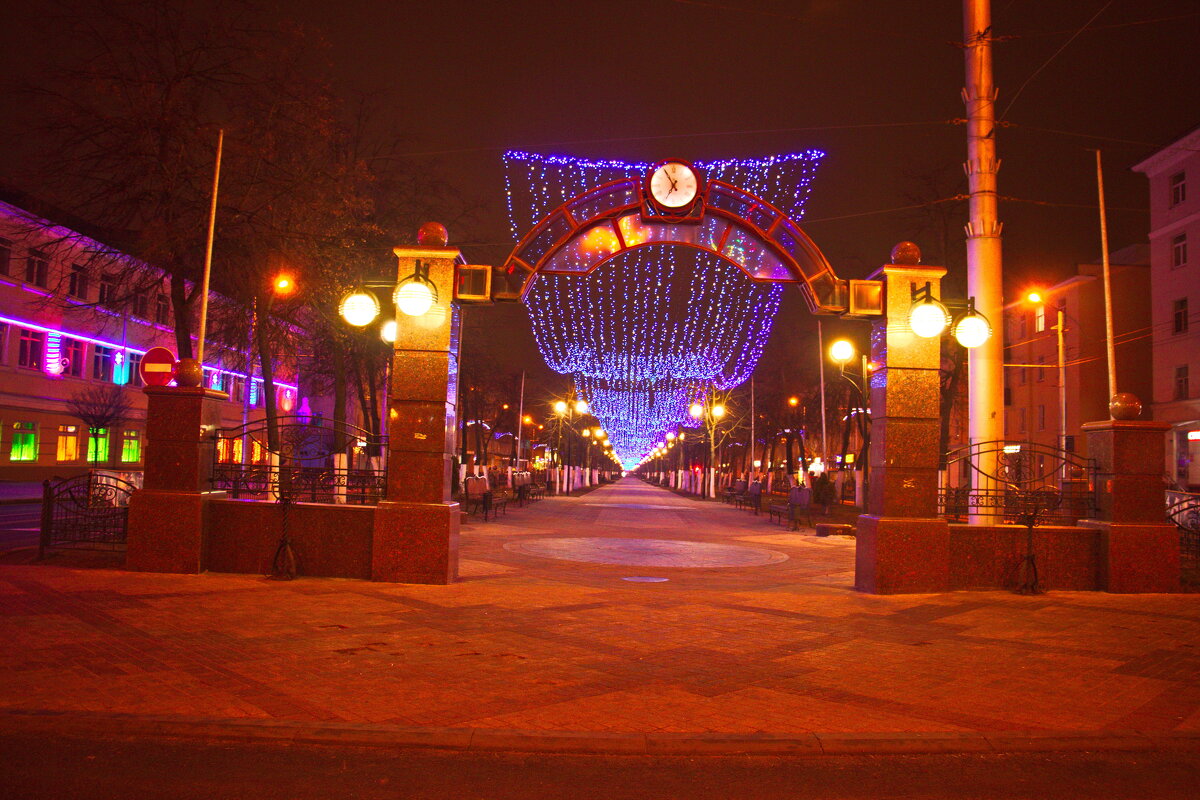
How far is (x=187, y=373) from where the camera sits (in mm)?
12195

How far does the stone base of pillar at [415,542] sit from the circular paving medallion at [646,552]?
4.42m

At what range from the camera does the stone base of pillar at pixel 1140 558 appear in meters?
12.3

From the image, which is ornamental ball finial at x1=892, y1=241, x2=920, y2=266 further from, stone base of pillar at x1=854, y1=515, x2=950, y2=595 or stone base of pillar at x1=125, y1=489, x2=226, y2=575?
stone base of pillar at x1=125, y1=489, x2=226, y2=575

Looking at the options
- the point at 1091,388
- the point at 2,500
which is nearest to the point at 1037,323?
the point at 1091,388

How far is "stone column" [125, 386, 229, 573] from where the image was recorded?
11875 millimetres

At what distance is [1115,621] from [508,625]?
7114 mm

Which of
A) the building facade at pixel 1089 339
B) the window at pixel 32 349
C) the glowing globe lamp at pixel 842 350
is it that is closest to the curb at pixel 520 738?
the glowing globe lamp at pixel 842 350

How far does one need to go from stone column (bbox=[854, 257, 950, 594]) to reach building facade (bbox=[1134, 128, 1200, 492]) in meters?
31.8

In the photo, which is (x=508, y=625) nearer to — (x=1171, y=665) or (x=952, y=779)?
(x=952, y=779)

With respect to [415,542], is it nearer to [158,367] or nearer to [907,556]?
[158,367]

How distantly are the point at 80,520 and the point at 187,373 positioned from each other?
3262 mm

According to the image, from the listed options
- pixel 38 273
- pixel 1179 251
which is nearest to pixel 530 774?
pixel 38 273

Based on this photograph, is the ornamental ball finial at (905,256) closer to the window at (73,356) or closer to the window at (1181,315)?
the window at (1181,315)

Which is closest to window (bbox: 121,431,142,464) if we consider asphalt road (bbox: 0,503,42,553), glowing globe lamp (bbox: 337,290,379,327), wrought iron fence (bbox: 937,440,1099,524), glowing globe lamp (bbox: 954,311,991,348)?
asphalt road (bbox: 0,503,42,553)
